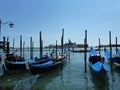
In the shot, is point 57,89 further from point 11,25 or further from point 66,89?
point 11,25

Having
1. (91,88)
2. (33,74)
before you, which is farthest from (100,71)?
(33,74)

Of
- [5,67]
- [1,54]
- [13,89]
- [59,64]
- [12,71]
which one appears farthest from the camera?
[59,64]

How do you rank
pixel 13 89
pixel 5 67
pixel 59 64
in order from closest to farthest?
pixel 13 89 < pixel 5 67 < pixel 59 64

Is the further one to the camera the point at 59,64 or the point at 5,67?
the point at 59,64

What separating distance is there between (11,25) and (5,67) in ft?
19.7

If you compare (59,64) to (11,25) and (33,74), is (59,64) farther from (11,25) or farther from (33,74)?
(11,25)

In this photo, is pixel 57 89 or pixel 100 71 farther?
pixel 100 71

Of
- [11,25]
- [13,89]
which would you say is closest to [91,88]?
[13,89]

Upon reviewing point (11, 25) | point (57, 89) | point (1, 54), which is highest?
point (11, 25)

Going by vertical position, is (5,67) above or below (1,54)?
below

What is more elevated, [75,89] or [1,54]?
[1,54]

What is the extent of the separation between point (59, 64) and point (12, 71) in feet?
18.8

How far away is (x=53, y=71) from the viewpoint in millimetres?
22297

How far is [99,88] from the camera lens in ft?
46.4
